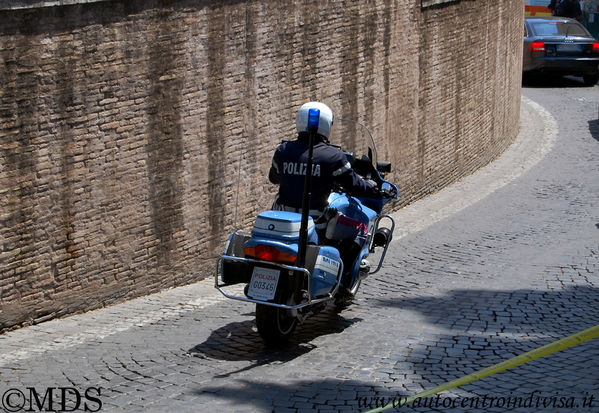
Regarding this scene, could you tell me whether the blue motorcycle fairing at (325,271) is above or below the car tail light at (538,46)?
above

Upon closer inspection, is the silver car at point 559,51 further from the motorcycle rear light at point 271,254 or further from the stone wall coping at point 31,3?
A: the motorcycle rear light at point 271,254

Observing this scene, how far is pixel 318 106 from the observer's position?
7945 mm

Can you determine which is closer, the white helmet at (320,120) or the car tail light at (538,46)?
the white helmet at (320,120)

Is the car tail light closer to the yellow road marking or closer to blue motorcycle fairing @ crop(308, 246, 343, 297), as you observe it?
the yellow road marking

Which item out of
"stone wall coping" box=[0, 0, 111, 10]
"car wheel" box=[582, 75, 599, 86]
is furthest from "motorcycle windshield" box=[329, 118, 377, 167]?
"car wheel" box=[582, 75, 599, 86]

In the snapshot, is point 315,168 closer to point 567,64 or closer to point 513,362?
point 513,362

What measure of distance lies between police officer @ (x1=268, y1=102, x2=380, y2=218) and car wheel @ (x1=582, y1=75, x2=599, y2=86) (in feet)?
64.8

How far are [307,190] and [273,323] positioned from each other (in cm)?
97

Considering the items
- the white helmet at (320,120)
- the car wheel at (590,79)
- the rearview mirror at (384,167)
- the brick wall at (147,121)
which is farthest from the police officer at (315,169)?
the car wheel at (590,79)

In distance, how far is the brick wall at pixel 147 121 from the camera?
827 centimetres

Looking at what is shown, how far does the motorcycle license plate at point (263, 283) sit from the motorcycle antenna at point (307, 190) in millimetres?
216

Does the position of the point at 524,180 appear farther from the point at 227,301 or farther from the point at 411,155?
the point at 227,301

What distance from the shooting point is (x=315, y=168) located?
26.1ft

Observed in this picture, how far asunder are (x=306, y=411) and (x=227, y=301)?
3.23 m
